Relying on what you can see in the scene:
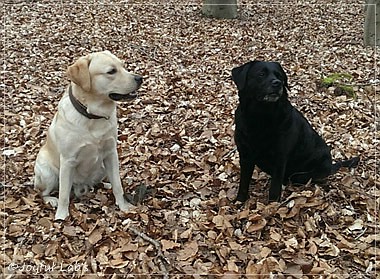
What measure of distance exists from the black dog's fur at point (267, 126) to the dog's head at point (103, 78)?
0.84 meters

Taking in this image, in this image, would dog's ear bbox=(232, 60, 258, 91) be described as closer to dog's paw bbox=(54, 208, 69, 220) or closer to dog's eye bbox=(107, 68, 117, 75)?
dog's eye bbox=(107, 68, 117, 75)

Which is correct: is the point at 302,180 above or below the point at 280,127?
below

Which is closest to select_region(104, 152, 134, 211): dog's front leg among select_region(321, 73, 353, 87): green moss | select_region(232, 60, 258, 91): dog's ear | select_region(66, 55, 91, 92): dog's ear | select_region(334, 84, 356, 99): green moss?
select_region(66, 55, 91, 92): dog's ear

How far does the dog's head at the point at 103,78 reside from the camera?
3.55 metres

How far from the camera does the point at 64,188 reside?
3.75 metres

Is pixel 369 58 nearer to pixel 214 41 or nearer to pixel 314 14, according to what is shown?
pixel 214 41

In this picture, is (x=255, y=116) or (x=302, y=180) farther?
(x=302, y=180)

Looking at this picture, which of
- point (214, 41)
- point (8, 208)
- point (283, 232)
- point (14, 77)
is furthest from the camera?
point (214, 41)

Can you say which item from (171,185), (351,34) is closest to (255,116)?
(171,185)

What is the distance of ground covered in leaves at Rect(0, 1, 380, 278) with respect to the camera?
3158 millimetres

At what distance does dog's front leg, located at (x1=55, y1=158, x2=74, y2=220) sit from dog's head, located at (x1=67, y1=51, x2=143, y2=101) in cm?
64

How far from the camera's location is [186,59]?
8234 millimetres

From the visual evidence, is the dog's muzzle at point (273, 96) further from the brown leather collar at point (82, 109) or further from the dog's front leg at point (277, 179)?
the brown leather collar at point (82, 109)

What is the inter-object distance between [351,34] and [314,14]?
214cm
